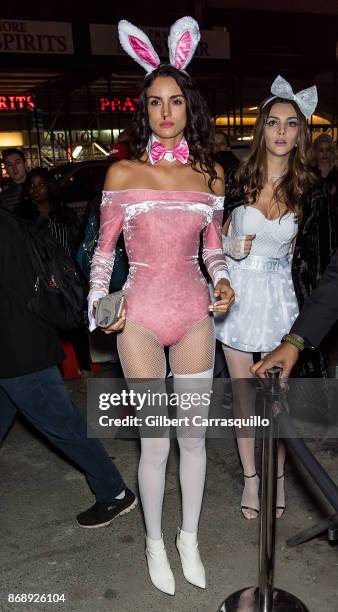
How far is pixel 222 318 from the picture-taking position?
10.4ft

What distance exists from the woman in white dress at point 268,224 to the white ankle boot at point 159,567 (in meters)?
0.65

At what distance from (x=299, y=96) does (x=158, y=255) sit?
1247 millimetres

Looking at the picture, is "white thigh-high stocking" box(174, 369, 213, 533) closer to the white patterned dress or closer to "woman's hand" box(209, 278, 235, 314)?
"woman's hand" box(209, 278, 235, 314)

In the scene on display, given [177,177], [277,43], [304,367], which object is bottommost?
[304,367]

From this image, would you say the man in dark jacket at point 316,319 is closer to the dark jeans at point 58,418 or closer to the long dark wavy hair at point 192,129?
the long dark wavy hair at point 192,129

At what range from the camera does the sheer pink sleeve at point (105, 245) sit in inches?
98.3

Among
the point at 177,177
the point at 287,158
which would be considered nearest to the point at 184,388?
the point at 177,177

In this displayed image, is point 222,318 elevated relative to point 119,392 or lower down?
elevated

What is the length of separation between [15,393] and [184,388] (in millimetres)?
831

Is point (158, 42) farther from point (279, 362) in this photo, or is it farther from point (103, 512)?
point (279, 362)

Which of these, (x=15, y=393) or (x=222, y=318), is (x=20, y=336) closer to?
(x=15, y=393)

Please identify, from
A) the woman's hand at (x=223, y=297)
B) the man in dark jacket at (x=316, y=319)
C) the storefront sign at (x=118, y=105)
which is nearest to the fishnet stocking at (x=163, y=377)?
the woman's hand at (x=223, y=297)

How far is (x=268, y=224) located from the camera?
3.03m

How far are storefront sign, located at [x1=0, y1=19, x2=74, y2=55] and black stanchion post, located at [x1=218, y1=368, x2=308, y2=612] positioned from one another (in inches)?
438
